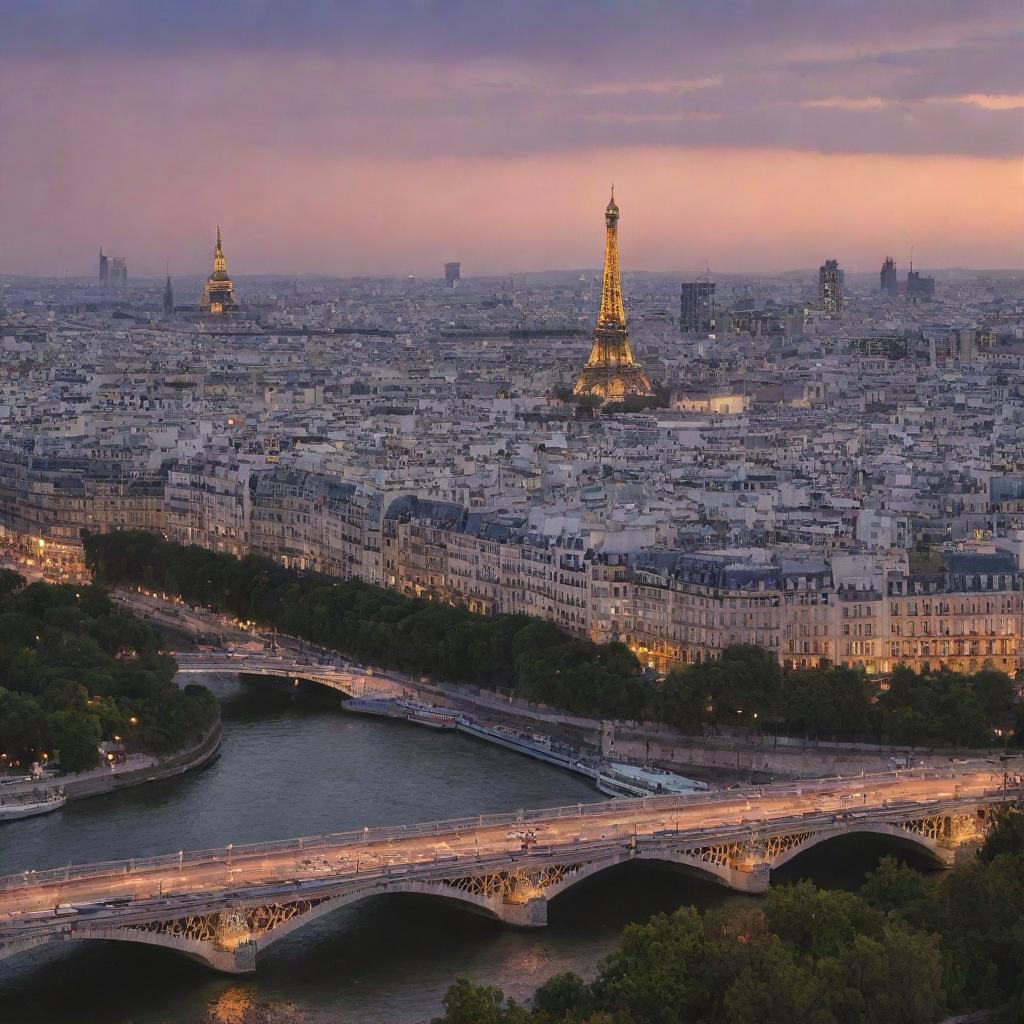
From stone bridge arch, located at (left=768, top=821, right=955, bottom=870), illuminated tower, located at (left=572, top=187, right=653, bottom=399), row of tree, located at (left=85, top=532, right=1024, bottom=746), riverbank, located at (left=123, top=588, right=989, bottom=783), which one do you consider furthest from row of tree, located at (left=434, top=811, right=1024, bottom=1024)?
illuminated tower, located at (left=572, top=187, right=653, bottom=399)

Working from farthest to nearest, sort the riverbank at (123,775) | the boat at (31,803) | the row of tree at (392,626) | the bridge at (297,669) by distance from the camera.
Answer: the bridge at (297,669)
the row of tree at (392,626)
the riverbank at (123,775)
the boat at (31,803)

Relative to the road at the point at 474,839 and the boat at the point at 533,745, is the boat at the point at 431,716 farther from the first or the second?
the road at the point at 474,839

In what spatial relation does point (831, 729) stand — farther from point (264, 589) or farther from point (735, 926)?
point (264, 589)

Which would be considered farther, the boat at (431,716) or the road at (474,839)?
the boat at (431,716)

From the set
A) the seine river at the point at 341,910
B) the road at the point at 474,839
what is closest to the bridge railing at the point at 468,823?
the road at the point at 474,839

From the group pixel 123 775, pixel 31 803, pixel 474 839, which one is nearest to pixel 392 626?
pixel 123 775

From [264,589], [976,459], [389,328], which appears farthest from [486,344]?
[264,589]

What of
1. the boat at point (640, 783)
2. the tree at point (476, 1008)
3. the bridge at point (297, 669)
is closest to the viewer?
the tree at point (476, 1008)
